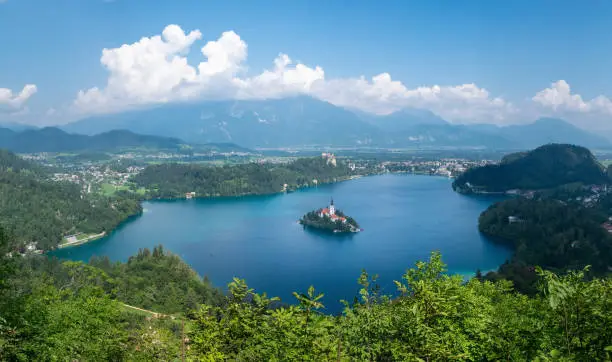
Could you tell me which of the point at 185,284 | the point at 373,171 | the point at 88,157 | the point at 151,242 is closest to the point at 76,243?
the point at 151,242

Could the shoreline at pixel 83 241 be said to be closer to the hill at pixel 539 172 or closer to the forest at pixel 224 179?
the forest at pixel 224 179

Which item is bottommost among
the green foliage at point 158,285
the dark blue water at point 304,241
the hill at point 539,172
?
the dark blue water at point 304,241

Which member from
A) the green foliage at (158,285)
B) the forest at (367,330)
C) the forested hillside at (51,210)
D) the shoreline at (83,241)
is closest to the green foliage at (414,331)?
the forest at (367,330)

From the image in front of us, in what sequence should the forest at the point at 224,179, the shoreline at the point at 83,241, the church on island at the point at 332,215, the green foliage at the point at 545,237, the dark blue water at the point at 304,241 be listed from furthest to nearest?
the forest at the point at 224,179, the church on island at the point at 332,215, the shoreline at the point at 83,241, the dark blue water at the point at 304,241, the green foliage at the point at 545,237

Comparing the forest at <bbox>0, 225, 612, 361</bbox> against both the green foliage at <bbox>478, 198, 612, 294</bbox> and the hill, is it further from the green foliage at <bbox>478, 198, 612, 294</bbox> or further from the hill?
the hill

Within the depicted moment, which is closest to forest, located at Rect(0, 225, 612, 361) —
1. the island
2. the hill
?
the island

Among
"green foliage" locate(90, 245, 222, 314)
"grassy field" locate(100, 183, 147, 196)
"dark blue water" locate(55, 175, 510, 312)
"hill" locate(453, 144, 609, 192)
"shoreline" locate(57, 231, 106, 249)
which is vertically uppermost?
"hill" locate(453, 144, 609, 192)
